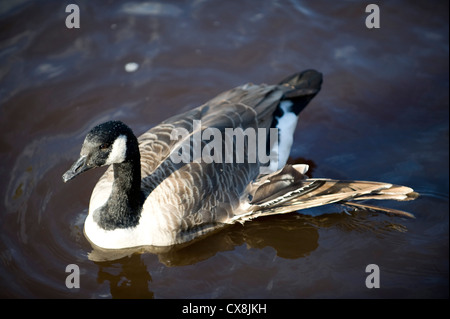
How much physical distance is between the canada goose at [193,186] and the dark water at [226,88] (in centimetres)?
31

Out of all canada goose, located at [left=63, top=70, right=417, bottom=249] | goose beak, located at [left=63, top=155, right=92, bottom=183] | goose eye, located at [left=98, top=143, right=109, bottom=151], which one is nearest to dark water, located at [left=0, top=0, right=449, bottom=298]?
canada goose, located at [left=63, top=70, right=417, bottom=249]

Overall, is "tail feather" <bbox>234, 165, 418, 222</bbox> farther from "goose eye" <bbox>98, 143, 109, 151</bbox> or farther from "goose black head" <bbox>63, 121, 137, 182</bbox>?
"goose eye" <bbox>98, 143, 109, 151</bbox>

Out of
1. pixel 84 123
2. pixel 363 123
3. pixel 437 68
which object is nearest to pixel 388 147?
pixel 363 123

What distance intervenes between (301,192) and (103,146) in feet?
Answer: 6.01

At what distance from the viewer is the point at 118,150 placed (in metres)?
3.84

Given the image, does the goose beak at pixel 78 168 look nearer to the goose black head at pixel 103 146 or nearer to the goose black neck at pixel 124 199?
the goose black head at pixel 103 146

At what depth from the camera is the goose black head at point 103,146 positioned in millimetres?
Answer: 3707

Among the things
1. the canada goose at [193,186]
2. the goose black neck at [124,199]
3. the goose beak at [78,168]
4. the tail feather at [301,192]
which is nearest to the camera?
the goose beak at [78,168]

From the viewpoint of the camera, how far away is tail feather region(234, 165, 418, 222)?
4.22 metres

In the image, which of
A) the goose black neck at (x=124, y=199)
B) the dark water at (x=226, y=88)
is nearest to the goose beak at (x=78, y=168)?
the goose black neck at (x=124, y=199)

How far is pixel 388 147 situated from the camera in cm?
557

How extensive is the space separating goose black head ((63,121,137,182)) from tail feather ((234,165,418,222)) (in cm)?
129

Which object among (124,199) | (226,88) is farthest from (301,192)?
(226,88)

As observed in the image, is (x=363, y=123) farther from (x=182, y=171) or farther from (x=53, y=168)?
(x=53, y=168)
